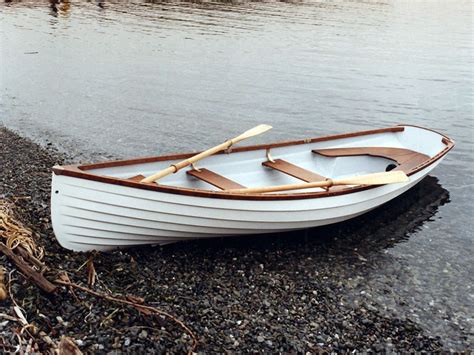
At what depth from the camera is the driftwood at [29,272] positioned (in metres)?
6.39

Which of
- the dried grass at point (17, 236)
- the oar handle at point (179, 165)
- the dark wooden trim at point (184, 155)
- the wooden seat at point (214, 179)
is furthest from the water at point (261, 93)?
the dried grass at point (17, 236)

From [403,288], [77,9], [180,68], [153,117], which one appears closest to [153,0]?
[77,9]

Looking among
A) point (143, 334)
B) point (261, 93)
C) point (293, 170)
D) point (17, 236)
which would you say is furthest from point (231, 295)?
point (261, 93)

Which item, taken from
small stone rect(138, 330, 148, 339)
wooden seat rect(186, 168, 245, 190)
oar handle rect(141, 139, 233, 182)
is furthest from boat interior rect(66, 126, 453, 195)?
small stone rect(138, 330, 148, 339)

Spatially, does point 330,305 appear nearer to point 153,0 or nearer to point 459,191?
point 459,191

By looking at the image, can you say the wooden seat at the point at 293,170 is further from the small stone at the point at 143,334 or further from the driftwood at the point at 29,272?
the driftwood at the point at 29,272

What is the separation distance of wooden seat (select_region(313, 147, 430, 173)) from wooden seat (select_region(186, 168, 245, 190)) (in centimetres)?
302

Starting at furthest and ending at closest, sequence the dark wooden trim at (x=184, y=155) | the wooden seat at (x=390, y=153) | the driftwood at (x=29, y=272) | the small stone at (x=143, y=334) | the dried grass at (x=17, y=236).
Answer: the wooden seat at (x=390, y=153)
the dark wooden trim at (x=184, y=155)
the dried grass at (x=17, y=236)
the driftwood at (x=29, y=272)
the small stone at (x=143, y=334)

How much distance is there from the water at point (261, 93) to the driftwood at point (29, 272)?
4973 mm

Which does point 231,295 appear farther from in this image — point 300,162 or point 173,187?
point 300,162

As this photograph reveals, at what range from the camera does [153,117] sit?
17.8m

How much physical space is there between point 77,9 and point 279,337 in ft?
171

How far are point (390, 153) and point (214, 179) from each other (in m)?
5.06

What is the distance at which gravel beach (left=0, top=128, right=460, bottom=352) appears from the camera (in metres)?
6.13
